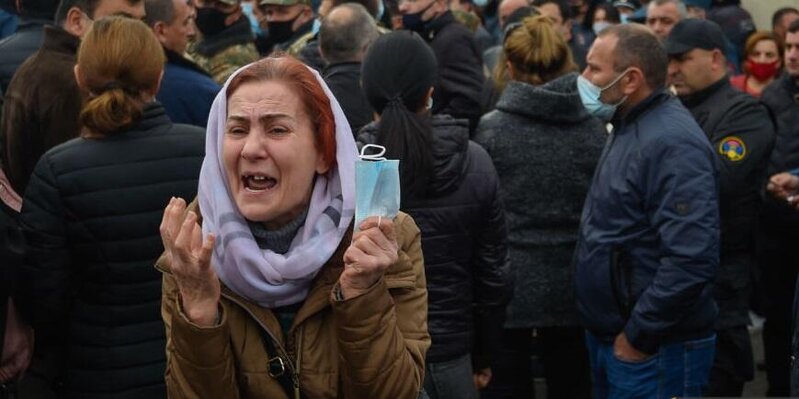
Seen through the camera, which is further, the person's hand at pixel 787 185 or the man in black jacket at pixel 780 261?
the man in black jacket at pixel 780 261

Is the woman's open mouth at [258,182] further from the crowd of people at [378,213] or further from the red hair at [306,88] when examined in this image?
the red hair at [306,88]

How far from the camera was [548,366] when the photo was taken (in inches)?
259

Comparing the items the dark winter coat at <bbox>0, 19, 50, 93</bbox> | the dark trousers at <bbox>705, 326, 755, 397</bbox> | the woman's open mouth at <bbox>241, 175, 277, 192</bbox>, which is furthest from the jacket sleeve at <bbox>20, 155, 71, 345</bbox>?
the dark trousers at <bbox>705, 326, 755, 397</bbox>

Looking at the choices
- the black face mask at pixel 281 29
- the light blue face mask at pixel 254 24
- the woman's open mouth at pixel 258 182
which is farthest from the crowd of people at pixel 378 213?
the light blue face mask at pixel 254 24

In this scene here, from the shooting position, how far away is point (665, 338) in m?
5.40

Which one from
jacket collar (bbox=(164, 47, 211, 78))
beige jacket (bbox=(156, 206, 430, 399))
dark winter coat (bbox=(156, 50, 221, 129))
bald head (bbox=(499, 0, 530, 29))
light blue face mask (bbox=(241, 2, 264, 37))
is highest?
beige jacket (bbox=(156, 206, 430, 399))

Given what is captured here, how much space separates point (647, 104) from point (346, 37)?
1.72 m

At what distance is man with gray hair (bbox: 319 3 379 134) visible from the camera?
6.32 m

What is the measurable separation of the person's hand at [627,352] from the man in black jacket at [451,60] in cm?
229

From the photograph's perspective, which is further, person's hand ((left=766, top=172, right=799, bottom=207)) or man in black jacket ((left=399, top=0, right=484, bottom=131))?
man in black jacket ((left=399, top=0, right=484, bottom=131))

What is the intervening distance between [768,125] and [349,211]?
418cm

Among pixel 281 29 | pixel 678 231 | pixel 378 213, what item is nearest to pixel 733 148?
pixel 678 231

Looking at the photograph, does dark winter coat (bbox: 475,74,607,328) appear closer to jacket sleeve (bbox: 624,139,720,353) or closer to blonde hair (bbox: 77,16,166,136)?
jacket sleeve (bbox: 624,139,720,353)

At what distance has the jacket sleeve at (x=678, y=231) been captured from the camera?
520 cm
